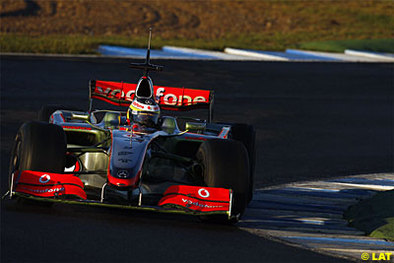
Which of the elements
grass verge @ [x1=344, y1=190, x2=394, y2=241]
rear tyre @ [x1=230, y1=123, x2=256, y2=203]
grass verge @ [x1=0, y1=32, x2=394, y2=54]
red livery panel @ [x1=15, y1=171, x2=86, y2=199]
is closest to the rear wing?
rear tyre @ [x1=230, y1=123, x2=256, y2=203]

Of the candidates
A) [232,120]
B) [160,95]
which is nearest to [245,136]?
[160,95]

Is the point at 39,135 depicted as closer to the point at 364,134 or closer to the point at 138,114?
the point at 138,114

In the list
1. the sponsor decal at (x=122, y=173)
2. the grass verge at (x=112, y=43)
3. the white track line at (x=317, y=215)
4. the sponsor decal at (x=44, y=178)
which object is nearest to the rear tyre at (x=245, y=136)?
the white track line at (x=317, y=215)

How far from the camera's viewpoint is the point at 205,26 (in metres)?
51.3

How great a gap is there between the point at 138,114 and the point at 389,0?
56124 mm

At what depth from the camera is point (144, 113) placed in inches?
344

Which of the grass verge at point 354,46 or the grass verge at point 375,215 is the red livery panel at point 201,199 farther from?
the grass verge at point 354,46

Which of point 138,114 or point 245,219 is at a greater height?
point 138,114

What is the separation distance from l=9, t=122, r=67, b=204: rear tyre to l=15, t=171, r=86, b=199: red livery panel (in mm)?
190

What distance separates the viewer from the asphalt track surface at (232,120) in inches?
266

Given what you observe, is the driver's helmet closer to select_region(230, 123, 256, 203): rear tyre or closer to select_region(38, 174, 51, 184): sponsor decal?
select_region(230, 123, 256, 203): rear tyre

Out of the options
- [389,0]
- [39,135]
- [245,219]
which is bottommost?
[245,219]

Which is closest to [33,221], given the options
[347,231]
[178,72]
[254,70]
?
[347,231]

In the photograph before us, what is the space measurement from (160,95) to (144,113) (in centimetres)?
136
